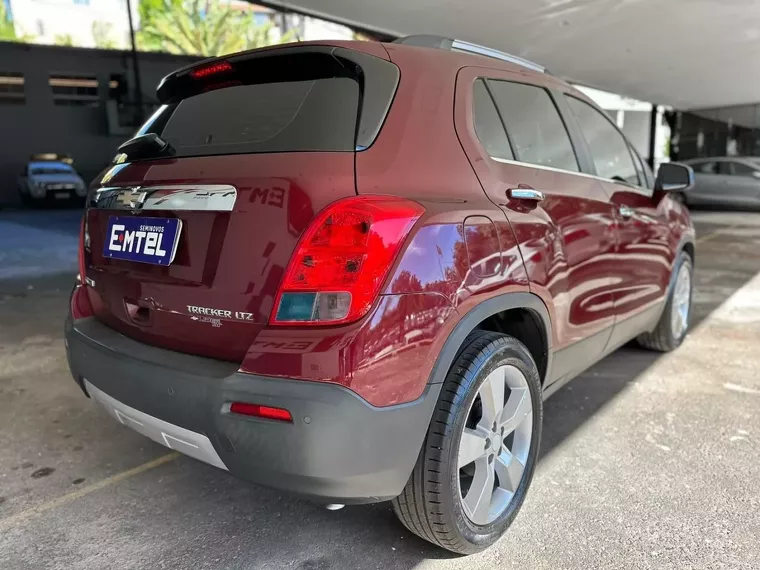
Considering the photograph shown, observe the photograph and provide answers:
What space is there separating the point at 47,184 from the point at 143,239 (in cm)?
1354

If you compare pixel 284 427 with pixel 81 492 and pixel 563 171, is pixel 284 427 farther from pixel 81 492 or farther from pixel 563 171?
pixel 563 171

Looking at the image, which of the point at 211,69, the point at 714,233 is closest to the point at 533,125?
the point at 211,69

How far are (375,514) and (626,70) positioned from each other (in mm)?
15306

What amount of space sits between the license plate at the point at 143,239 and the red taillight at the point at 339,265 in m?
0.48

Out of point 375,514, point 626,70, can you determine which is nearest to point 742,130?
point 626,70

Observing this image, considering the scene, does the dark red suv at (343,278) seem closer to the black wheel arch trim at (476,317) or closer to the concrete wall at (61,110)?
the black wheel arch trim at (476,317)

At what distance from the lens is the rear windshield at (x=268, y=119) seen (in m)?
1.78

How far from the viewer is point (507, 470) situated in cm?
215

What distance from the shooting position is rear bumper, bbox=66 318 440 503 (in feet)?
5.12

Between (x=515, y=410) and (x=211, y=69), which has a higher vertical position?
(x=211, y=69)

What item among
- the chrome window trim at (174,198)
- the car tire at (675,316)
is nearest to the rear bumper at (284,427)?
the chrome window trim at (174,198)

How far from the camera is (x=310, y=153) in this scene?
5.64 feet

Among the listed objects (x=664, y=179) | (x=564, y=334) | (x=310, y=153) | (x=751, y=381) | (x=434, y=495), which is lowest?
(x=751, y=381)

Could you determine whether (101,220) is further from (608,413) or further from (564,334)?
(608,413)
